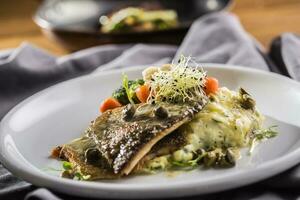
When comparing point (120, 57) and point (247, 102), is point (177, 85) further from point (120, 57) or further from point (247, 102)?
point (120, 57)

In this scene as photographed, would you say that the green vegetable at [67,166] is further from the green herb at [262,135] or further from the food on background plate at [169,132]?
the green herb at [262,135]

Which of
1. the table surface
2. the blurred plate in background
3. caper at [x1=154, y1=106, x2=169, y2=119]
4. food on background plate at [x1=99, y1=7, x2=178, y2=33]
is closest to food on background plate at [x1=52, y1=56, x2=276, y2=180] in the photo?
caper at [x1=154, y1=106, x2=169, y2=119]

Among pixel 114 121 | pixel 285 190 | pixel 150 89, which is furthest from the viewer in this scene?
pixel 150 89

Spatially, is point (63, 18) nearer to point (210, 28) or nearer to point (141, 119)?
point (210, 28)

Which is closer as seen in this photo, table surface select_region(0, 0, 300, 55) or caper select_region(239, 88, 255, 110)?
caper select_region(239, 88, 255, 110)

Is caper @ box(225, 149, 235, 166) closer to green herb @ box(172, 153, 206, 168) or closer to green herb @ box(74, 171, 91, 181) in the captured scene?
green herb @ box(172, 153, 206, 168)

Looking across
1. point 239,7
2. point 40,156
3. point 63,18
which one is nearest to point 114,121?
point 40,156

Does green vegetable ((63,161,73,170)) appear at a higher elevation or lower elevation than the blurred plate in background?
higher

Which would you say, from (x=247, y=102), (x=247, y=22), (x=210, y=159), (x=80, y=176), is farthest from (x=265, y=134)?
(x=247, y=22)
